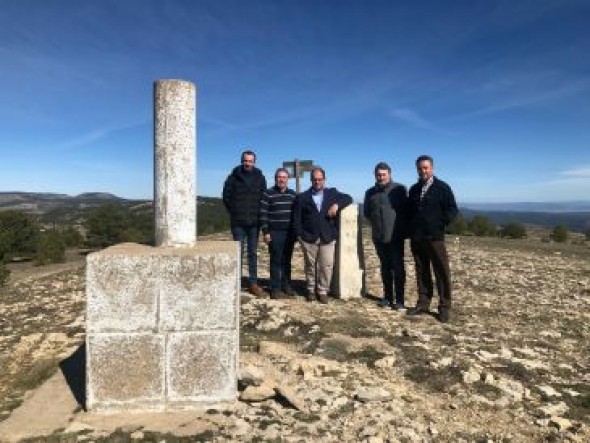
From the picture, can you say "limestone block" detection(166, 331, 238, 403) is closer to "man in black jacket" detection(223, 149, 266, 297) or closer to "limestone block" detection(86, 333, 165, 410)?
"limestone block" detection(86, 333, 165, 410)

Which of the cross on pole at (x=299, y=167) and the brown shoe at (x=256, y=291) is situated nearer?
the brown shoe at (x=256, y=291)

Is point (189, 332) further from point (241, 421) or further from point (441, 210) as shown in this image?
point (441, 210)

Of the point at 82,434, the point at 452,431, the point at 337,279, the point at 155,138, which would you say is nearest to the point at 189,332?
the point at 82,434

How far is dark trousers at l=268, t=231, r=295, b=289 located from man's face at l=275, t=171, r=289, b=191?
0.85m

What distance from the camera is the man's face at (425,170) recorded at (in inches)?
355

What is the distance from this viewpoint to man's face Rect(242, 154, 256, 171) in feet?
32.3

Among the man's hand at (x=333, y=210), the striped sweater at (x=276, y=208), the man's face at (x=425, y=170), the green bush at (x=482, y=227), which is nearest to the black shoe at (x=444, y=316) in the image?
the man's face at (x=425, y=170)

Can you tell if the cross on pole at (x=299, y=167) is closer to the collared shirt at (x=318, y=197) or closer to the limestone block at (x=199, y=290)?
the collared shirt at (x=318, y=197)

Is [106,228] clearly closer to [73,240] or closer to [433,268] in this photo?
[73,240]

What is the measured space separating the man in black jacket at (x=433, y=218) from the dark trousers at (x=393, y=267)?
20.1 inches

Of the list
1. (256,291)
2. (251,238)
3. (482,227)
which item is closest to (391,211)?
(251,238)

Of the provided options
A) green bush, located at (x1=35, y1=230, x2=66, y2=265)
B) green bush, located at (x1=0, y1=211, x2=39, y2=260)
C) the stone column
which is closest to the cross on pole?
the stone column

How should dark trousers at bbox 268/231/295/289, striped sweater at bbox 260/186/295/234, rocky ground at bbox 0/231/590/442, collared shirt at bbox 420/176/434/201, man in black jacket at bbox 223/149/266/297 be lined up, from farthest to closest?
dark trousers at bbox 268/231/295/289 < striped sweater at bbox 260/186/295/234 < man in black jacket at bbox 223/149/266/297 < collared shirt at bbox 420/176/434/201 < rocky ground at bbox 0/231/590/442

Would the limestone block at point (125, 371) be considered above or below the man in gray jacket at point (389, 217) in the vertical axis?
below
